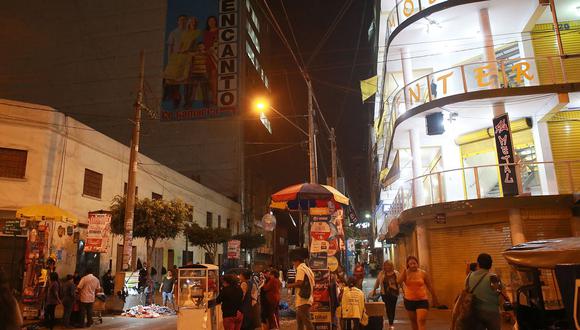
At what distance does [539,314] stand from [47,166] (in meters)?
18.7

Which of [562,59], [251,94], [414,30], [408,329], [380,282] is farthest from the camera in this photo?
[251,94]

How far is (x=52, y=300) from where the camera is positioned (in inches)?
524

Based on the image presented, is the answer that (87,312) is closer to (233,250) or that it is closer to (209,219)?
(233,250)

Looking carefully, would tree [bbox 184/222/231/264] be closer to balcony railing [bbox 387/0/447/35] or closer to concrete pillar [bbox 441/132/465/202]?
concrete pillar [bbox 441/132/465/202]

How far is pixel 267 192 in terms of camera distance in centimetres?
5538

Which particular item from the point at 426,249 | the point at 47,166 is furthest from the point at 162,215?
the point at 426,249

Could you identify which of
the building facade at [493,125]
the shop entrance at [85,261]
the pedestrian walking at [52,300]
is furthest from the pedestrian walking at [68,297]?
the building facade at [493,125]

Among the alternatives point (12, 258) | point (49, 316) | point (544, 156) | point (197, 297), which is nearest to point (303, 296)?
point (197, 297)

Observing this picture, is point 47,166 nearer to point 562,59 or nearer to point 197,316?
point 197,316

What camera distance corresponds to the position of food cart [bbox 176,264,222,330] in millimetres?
9266

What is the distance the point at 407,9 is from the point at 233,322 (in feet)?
48.8

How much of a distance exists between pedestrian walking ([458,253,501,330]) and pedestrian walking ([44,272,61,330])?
37.8 ft

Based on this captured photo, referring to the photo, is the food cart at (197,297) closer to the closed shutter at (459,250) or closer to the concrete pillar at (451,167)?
the closed shutter at (459,250)

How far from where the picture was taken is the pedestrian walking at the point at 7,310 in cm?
399
